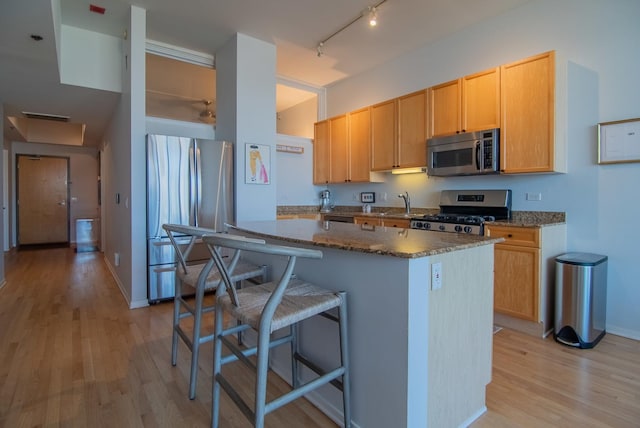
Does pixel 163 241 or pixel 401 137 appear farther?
pixel 401 137

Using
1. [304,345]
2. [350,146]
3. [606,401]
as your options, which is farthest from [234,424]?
[350,146]

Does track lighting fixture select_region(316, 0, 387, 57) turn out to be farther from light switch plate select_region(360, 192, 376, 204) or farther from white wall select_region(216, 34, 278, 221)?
light switch plate select_region(360, 192, 376, 204)

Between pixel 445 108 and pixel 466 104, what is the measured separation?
0.80ft

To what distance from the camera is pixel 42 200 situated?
279 inches

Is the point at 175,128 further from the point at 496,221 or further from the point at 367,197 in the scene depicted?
the point at 496,221

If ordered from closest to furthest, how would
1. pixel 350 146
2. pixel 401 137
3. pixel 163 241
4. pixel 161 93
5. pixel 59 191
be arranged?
1. pixel 163 241
2. pixel 401 137
3. pixel 350 146
4. pixel 161 93
5. pixel 59 191

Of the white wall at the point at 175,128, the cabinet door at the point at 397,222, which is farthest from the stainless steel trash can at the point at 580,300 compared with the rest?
the white wall at the point at 175,128

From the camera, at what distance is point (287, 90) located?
5426mm

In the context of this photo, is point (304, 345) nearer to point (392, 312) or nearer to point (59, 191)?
point (392, 312)

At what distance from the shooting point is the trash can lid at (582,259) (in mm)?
2434

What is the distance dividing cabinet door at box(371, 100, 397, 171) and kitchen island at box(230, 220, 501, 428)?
8.55 feet

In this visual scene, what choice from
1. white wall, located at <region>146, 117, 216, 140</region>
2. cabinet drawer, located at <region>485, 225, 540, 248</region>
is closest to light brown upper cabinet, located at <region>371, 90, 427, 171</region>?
cabinet drawer, located at <region>485, 225, 540, 248</region>

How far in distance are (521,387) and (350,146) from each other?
139 inches

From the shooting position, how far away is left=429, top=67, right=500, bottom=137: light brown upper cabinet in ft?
10.1
